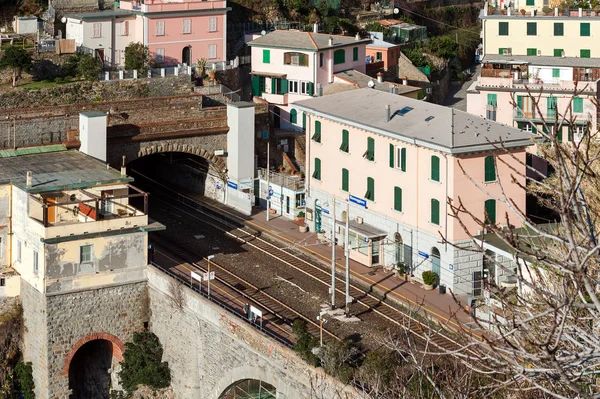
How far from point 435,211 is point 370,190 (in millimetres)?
5202

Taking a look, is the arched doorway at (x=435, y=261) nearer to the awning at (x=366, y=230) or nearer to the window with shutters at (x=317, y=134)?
the awning at (x=366, y=230)

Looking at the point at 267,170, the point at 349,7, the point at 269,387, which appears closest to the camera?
the point at 269,387

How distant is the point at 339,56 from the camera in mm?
80625

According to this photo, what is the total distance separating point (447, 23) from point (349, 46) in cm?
3325

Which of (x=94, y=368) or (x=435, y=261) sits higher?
(x=435, y=261)

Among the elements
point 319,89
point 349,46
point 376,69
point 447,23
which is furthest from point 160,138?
point 447,23

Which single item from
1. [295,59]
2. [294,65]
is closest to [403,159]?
[294,65]

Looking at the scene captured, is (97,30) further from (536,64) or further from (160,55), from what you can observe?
(536,64)

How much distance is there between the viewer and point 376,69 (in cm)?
8769

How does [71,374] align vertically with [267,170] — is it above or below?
below

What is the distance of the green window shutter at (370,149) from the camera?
59312 mm

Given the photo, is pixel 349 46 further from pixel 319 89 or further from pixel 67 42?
pixel 67 42

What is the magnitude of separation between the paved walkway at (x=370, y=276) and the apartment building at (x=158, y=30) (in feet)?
62.6

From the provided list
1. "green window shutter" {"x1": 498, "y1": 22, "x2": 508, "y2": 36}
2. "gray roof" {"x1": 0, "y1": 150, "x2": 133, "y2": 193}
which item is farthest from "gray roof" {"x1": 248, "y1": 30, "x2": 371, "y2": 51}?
"gray roof" {"x1": 0, "y1": 150, "x2": 133, "y2": 193}
